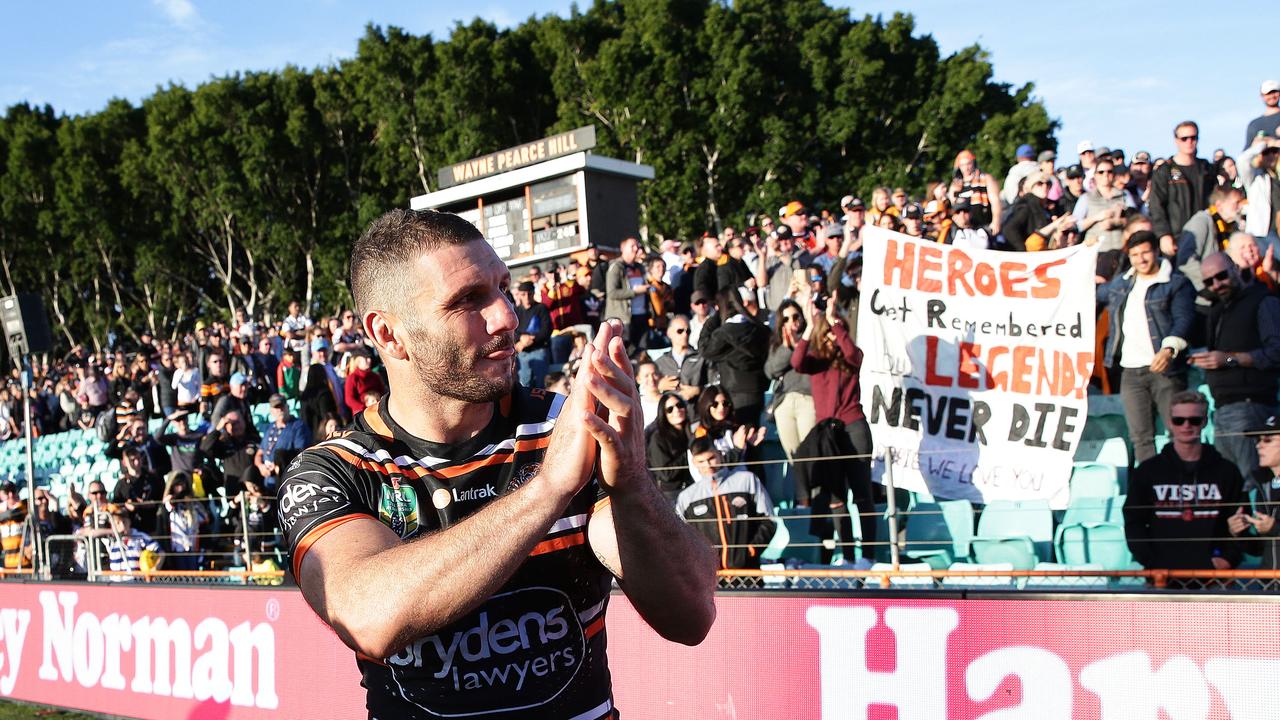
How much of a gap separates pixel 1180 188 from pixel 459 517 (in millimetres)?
9544

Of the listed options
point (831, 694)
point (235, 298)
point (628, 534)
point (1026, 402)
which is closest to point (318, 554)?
point (628, 534)

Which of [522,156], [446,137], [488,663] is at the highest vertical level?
[446,137]

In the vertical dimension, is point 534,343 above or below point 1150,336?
above

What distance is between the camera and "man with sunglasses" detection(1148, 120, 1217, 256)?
32.4 feet

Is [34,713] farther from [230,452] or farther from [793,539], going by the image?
[793,539]

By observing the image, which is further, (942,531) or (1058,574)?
(942,531)

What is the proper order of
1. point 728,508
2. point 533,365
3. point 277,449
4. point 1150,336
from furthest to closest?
1. point 533,365
2. point 277,449
3. point 1150,336
4. point 728,508

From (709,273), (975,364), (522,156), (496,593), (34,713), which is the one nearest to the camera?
(496,593)

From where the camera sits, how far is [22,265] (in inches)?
1950

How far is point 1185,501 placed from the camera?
6.03 m

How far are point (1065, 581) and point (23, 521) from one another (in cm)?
1322

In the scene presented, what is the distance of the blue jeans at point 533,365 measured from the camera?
41.7 ft

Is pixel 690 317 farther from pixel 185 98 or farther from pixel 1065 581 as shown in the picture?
pixel 185 98

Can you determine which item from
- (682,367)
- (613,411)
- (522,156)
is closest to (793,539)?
(682,367)
